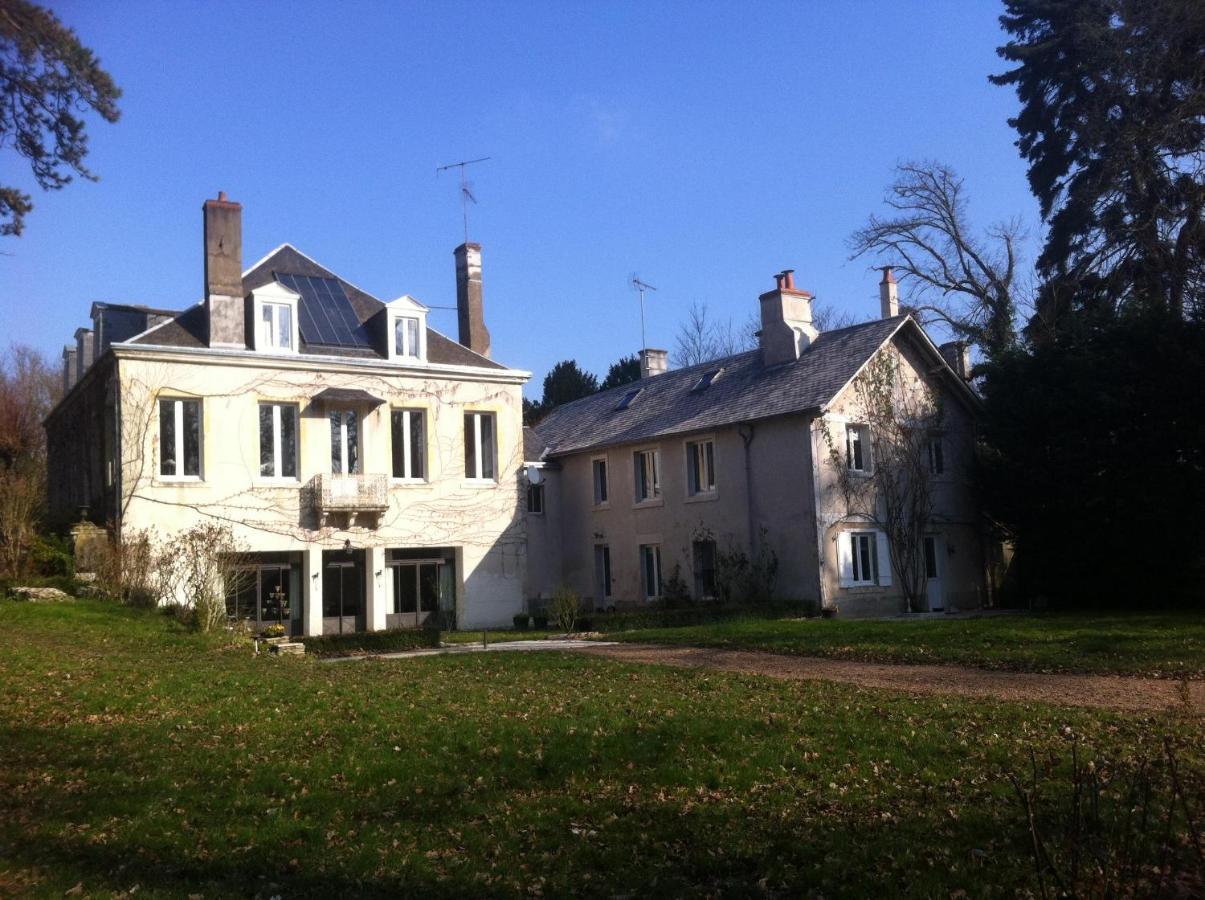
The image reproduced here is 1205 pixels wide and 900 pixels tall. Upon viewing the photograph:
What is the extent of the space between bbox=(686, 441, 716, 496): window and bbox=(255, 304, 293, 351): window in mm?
12210

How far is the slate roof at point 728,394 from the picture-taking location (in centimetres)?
2948

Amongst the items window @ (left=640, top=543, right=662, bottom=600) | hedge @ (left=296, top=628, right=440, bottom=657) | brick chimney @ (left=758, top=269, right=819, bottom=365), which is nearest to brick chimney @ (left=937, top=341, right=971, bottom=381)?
brick chimney @ (left=758, top=269, right=819, bottom=365)

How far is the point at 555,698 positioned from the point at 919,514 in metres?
20.9

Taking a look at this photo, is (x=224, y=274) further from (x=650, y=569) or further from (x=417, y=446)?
(x=650, y=569)

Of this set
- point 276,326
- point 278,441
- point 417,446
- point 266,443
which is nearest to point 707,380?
point 417,446

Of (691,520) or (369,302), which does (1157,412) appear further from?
(369,302)

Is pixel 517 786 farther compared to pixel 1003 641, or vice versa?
pixel 1003 641

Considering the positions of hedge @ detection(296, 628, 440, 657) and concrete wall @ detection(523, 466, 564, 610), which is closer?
hedge @ detection(296, 628, 440, 657)

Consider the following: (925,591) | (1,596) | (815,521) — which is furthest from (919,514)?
(1,596)

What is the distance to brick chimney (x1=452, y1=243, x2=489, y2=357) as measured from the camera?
33469 mm

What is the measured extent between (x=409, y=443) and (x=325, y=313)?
15.4 ft

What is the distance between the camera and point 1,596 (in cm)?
2242

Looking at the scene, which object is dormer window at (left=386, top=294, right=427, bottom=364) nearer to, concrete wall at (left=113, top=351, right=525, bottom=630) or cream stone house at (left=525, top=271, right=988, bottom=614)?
concrete wall at (left=113, top=351, right=525, bottom=630)

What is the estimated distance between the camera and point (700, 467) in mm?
31875
